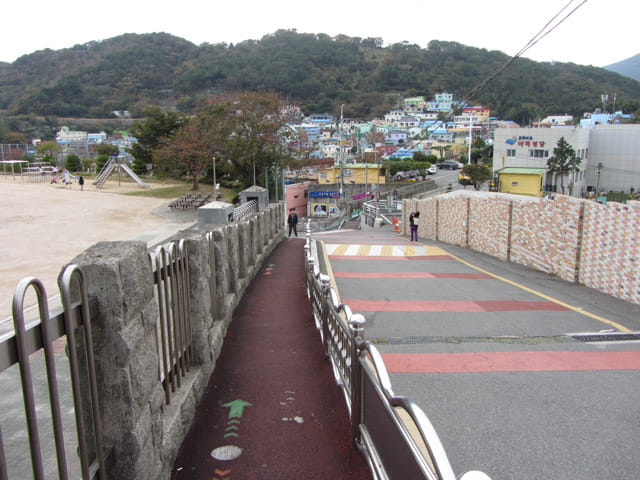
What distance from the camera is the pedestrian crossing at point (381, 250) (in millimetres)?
18172

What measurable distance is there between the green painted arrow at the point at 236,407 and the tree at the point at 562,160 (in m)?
56.2

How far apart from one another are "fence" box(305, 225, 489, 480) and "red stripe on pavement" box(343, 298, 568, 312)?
4.76 meters

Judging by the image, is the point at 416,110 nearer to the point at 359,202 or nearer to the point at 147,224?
the point at 359,202

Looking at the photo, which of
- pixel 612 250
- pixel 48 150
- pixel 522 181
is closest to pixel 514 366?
pixel 612 250

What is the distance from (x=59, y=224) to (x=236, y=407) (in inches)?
917

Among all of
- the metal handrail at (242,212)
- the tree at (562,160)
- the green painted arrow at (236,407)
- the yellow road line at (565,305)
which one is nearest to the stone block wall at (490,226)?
the yellow road line at (565,305)

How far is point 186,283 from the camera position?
4.99 m

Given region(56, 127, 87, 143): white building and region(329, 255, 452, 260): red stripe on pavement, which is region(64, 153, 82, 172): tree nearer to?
region(329, 255, 452, 260): red stripe on pavement

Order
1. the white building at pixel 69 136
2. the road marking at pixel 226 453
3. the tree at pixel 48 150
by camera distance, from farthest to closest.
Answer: the white building at pixel 69 136, the tree at pixel 48 150, the road marking at pixel 226 453

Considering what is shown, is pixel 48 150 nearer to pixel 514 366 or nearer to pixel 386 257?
pixel 386 257

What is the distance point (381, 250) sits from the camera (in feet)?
63.0

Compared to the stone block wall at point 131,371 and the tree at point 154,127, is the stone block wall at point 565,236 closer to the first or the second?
the stone block wall at point 131,371

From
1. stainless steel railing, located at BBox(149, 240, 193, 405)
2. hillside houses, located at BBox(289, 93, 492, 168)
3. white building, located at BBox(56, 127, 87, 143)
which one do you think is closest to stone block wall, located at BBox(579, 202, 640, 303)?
stainless steel railing, located at BBox(149, 240, 193, 405)

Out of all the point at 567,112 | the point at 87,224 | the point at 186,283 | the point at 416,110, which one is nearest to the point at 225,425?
the point at 186,283
